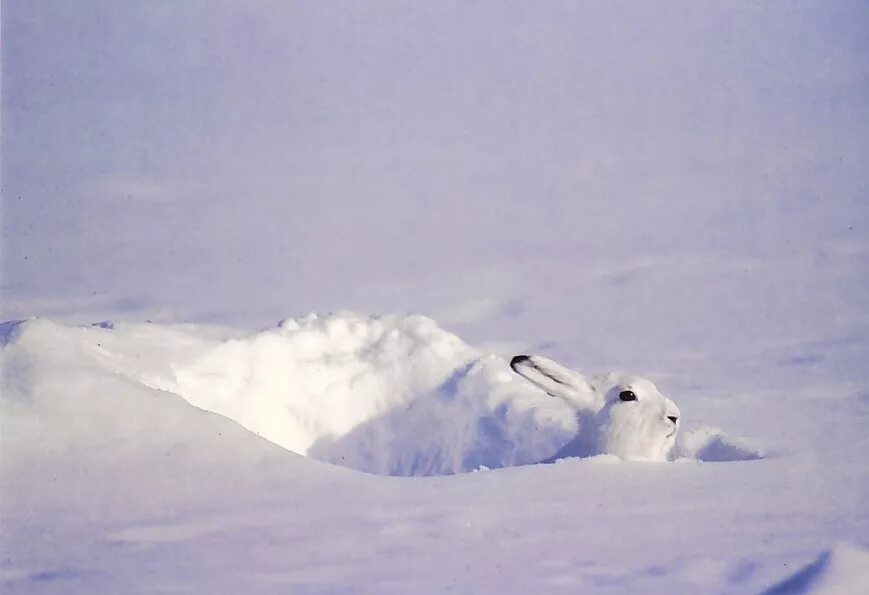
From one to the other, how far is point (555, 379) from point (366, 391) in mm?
2237

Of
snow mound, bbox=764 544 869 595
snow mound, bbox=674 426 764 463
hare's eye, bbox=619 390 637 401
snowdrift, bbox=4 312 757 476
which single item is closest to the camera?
snow mound, bbox=764 544 869 595

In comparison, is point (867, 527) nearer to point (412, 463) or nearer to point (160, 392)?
point (160, 392)

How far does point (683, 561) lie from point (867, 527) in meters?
0.68

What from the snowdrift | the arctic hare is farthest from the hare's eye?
the snowdrift

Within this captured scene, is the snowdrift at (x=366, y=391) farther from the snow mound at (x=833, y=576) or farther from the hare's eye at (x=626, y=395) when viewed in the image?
the snow mound at (x=833, y=576)

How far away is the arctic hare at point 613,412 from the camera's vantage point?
5.22 m

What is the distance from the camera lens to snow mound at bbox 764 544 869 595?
2.53 meters

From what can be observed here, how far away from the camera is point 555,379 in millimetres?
5340

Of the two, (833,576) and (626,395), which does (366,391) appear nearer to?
(626,395)

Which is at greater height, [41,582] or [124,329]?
[124,329]

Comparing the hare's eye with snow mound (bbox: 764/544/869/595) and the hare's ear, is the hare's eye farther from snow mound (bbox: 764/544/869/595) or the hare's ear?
snow mound (bbox: 764/544/869/595)

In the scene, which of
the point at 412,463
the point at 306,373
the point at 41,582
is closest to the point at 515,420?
the point at 412,463

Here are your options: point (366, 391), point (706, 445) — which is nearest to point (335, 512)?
point (706, 445)

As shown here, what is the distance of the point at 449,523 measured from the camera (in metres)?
3.23
